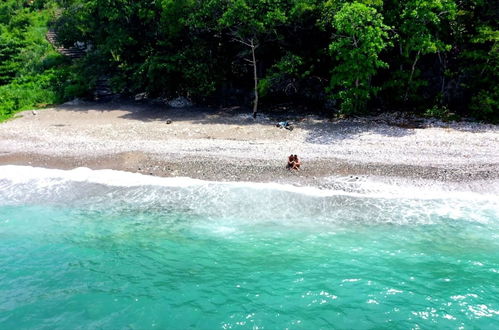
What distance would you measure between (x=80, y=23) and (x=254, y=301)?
25.4m

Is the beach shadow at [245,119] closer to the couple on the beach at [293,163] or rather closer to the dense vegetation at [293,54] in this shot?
the dense vegetation at [293,54]

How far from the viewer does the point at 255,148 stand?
18.0 m

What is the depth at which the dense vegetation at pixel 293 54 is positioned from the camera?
19234 millimetres

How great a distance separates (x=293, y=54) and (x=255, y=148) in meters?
6.91

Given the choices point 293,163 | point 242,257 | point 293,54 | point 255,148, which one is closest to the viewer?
point 242,257

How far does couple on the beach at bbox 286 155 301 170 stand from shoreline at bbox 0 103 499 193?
0.93 feet

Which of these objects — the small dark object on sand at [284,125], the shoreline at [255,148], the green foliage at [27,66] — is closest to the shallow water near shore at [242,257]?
the shoreline at [255,148]

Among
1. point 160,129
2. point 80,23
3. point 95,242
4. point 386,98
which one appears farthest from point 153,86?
point 95,242

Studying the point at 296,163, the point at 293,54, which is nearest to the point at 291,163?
the point at 296,163

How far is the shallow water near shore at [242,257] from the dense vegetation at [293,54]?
8441 millimetres

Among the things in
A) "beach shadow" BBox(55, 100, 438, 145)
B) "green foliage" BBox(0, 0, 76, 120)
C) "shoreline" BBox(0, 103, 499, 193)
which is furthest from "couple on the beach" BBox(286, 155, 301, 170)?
"green foliage" BBox(0, 0, 76, 120)

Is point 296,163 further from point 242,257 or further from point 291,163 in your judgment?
point 242,257

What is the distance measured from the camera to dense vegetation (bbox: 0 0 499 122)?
19.2 metres

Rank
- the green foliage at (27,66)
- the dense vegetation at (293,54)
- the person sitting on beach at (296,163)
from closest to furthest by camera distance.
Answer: the person sitting on beach at (296,163), the dense vegetation at (293,54), the green foliage at (27,66)
